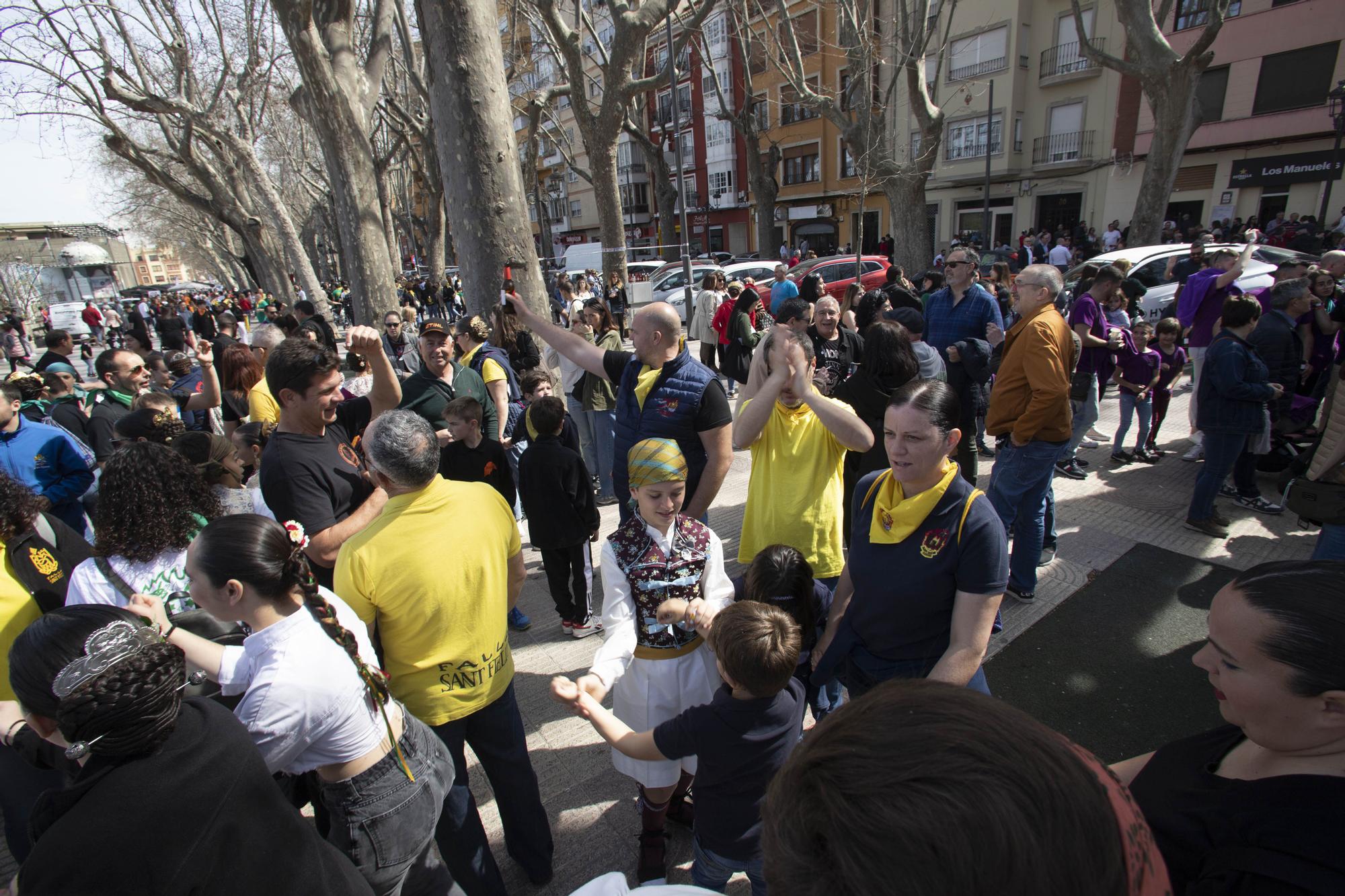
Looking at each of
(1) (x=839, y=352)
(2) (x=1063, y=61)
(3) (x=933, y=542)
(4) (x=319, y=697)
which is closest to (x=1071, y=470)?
(1) (x=839, y=352)

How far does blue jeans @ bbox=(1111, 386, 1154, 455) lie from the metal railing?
26.6 meters

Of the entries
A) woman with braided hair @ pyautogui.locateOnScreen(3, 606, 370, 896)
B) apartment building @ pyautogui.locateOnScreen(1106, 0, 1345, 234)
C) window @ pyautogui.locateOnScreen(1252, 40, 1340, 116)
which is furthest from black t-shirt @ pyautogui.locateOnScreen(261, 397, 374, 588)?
window @ pyautogui.locateOnScreen(1252, 40, 1340, 116)

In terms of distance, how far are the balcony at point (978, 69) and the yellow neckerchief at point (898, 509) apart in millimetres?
32371

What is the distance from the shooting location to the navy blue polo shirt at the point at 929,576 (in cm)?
191

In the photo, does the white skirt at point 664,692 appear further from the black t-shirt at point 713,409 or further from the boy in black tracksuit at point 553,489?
the boy in black tracksuit at point 553,489

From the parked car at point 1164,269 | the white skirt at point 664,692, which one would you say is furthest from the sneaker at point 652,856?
the parked car at point 1164,269

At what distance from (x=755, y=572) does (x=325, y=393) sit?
2004mm

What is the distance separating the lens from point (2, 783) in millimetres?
2260

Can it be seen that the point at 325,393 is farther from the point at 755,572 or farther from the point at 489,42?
the point at 489,42

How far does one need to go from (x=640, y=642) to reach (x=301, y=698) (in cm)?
102

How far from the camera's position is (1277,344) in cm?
478

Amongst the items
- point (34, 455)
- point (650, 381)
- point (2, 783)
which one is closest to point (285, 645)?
point (2, 783)

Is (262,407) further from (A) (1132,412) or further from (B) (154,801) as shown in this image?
(A) (1132,412)

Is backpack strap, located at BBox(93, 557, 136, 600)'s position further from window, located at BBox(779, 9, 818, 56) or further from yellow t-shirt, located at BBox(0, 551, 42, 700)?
window, located at BBox(779, 9, 818, 56)
